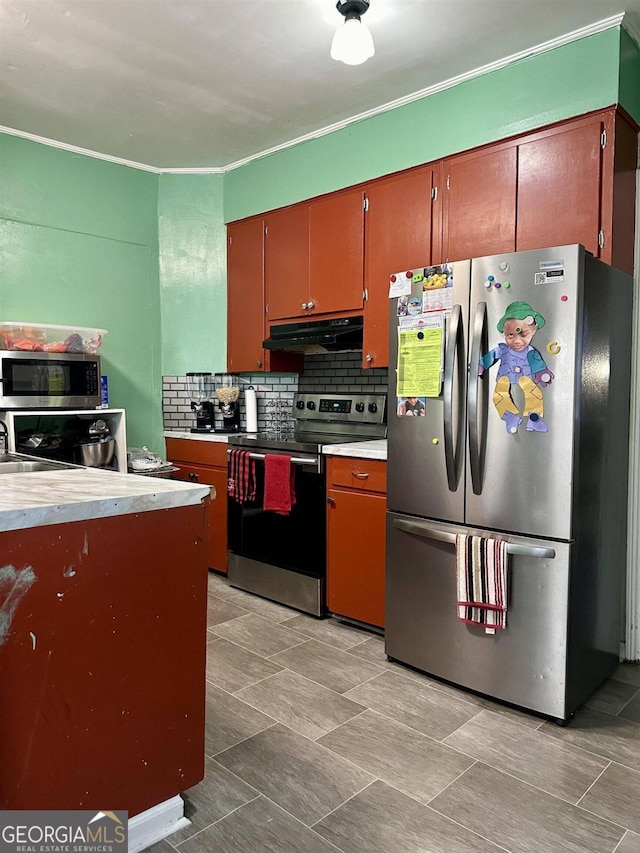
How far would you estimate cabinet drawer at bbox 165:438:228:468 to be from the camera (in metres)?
3.84

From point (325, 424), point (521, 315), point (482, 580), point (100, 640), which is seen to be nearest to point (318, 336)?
point (325, 424)

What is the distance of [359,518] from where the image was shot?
9.96ft

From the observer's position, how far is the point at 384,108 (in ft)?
10.6

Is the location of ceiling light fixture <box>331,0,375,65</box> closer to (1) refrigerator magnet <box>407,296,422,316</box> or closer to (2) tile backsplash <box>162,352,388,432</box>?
(1) refrigerator magnet <box>407,296,422,316</box>

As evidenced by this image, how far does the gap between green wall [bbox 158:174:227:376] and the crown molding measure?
103 mm

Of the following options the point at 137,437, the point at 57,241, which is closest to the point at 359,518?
the point at 137,437

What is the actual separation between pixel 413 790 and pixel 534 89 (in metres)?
2.79

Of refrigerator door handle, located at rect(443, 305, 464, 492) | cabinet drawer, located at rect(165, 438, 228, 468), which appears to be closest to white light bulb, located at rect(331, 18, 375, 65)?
refrigerator door handle, located at rect(443, 305, 464, 492)

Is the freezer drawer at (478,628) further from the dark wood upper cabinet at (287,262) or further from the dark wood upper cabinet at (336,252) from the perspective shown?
the dark wood upper cabinet at (287,262)

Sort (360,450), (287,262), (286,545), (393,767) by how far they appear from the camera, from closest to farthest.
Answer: (393,767), (360,450), (286,545), (287,262)

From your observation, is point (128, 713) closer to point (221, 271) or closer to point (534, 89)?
point (534, 89)

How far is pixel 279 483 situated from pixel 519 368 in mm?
1530

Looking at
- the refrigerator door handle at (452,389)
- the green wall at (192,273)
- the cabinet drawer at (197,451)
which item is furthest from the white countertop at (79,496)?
the green wall at (192,273)

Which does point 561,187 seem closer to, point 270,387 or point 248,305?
point 248,305
